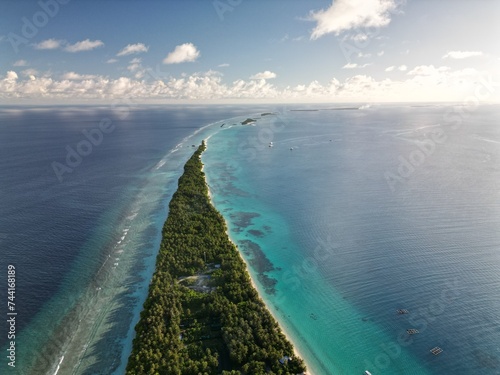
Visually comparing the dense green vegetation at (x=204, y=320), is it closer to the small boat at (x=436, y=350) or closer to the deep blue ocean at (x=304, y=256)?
the deep blue ocean at (x=304, y=256)

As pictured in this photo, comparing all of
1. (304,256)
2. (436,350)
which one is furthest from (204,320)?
(436,350)

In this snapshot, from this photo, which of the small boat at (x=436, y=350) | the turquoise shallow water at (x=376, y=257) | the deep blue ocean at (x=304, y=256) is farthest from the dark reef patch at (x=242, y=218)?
the small boat at (x=436, y=350)

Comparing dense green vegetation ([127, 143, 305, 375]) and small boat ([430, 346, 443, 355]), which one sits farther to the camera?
small boat ([430, 346, 443, 355])

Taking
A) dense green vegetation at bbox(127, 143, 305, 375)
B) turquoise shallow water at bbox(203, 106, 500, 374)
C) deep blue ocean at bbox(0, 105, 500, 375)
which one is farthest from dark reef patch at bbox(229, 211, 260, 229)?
dense green vegetation at bbox(127, 143, 305, 375)

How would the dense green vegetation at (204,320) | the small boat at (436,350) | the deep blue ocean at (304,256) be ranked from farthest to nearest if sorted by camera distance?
the deep blue ocean at (304,256)
the small boat at (436,350)
the dense green vegetation at (204,320)

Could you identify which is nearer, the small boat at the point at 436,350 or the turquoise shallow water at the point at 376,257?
the small boat at the point at 436,350

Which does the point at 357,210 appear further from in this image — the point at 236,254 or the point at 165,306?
the point at 165,306

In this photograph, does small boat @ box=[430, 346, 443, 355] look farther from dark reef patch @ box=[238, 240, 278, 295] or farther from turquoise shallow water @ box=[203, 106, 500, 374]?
dark reef patch @ box=[238, 240, 278, 295]
